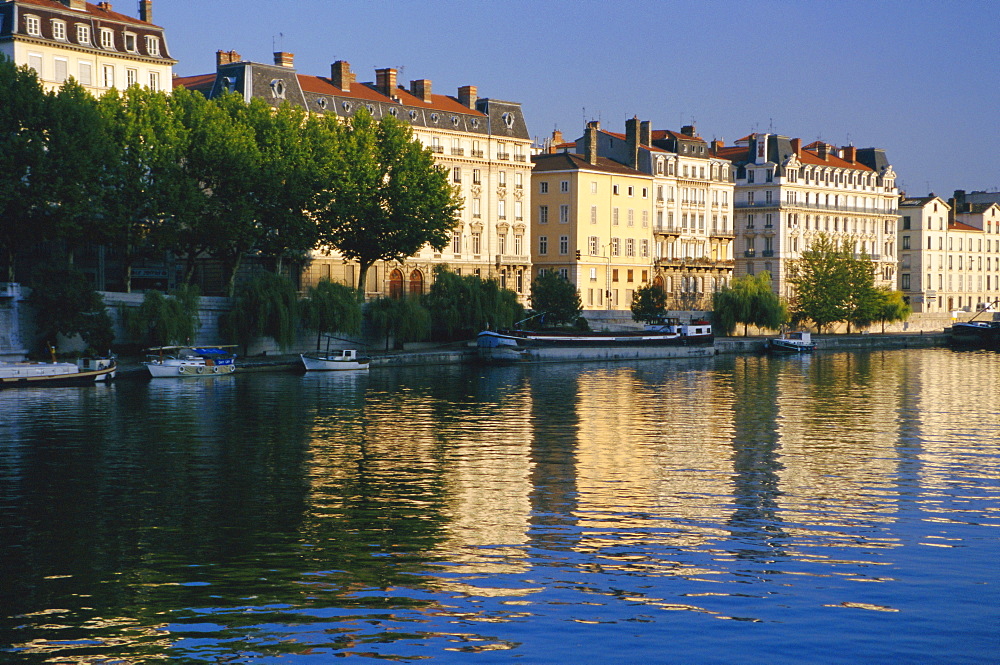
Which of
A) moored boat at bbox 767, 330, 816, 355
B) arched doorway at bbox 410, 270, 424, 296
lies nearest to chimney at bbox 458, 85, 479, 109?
arched doorway at bbox 410, 270, 424, 296

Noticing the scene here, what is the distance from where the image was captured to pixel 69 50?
82.9m

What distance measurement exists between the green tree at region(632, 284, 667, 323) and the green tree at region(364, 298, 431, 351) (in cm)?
2886

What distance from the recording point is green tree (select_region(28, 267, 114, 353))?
66.9m

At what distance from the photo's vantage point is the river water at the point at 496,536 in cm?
1880

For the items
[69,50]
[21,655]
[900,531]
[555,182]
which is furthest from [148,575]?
[555,182]

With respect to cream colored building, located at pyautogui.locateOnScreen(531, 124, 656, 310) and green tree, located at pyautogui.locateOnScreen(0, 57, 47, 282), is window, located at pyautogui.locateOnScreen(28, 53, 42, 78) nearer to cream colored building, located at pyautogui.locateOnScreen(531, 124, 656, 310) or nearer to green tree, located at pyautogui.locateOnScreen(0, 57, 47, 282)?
green tree, located at pyautogui.locateOnScreen(0, 57, 47, 282)

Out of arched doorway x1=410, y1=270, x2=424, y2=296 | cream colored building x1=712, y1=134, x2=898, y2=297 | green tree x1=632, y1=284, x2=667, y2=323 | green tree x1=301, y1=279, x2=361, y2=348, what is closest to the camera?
green tree x1=301, y1=279, x2=361, y2=348

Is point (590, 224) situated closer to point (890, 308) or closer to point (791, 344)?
point (791, 344)

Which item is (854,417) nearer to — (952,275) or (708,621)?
(708,621)

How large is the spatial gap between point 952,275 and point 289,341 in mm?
121214

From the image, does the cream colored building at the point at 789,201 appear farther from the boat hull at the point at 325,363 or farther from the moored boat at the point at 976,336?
the boat hull at the point at 325,363

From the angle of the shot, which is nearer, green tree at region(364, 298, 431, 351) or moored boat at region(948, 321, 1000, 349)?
green tree at region(364, 298, 431, 351)

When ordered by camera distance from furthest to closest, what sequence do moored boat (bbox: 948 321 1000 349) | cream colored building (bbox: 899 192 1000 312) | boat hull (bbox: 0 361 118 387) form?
1. cream colored building (bbox: 899 192 1000 312)
2. moored boat (bbox: 948 321 1000 349)
3. boat hull (bbox: 0 361 118 387)

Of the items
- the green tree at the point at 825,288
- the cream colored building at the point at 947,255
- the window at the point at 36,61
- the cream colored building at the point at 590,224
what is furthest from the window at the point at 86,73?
the cream colored building at the point at 947,255
